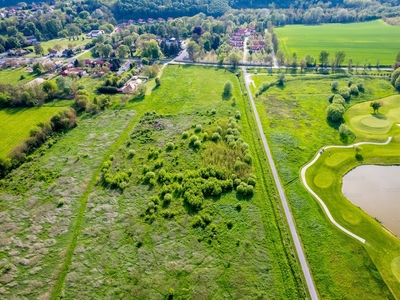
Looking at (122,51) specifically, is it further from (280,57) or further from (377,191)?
(377,191)

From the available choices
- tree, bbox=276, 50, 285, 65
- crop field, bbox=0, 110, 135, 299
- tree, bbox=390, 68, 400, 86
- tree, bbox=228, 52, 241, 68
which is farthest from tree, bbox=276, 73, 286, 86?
crop field, bbox=0, 110, 135, 299

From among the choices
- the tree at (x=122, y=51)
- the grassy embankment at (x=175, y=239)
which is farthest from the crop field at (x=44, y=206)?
the tree at (x=122, y=51)

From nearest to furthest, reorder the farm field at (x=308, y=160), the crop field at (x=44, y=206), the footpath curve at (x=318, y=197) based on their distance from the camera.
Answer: the farm field at (x=308, y=160), the crop field at (x=44, y=206), the footpath curve at (x=318, y=197)

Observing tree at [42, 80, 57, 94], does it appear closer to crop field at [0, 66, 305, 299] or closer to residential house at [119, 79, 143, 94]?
residential house at [119, 79, 143, 94]

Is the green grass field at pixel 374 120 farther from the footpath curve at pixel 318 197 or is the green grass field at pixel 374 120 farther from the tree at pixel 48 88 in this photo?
the tree at pixel 48 88

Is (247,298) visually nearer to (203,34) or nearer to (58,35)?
(203,34)

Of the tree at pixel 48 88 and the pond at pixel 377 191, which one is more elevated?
the tree at pixel 48 88
